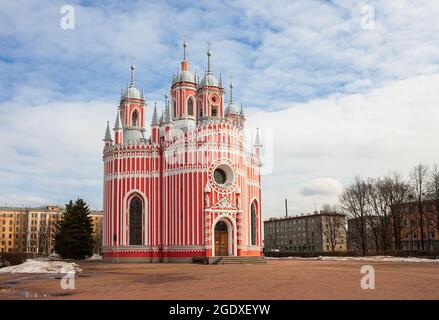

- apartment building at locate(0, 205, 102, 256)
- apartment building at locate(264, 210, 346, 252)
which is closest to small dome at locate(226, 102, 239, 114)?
apartment building at locate(264, 210, 346, 252)

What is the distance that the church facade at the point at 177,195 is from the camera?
50781 millimetres

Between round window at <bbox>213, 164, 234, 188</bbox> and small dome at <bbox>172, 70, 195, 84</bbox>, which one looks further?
small dome at <bbox>172, 70, 195, 84</bbox>

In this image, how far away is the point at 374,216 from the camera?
70312 millimetres

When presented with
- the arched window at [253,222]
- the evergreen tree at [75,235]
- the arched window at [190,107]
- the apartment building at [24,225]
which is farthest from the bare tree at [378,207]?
the apartment building at [24,225]

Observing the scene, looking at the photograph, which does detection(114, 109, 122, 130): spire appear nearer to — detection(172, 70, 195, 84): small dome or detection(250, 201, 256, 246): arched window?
detection(172, 70, 195, 84): small dome

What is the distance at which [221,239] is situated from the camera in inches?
2039

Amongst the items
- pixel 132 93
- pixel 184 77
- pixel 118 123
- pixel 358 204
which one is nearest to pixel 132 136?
pixel 118 123

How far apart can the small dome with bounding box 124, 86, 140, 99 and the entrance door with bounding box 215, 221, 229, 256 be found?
21.3 metres

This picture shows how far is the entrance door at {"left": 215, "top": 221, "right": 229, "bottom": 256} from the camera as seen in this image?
2029 inches

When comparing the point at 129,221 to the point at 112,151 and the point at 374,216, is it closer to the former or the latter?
the point at 112,151

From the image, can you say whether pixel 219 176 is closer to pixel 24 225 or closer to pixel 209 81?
pixel 209 81

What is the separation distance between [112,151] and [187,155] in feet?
29.6
